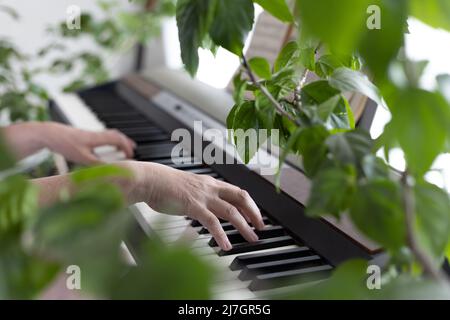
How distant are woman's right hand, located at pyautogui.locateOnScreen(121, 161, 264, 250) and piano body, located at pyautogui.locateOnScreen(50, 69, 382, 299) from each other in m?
0.05

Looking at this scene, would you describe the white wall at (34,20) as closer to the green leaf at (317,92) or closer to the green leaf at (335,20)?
the green leaf at (317,92)

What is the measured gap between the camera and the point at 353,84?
0.57 m

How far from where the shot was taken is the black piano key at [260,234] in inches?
37.8

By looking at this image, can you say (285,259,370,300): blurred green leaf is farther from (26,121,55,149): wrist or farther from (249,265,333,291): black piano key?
(26,121,55,149): wrist

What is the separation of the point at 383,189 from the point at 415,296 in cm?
9

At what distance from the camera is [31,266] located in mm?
341

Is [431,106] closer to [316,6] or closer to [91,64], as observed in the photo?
[316,6]

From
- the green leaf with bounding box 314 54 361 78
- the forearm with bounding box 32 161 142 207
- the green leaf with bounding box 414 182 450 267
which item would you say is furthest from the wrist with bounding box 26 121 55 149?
the green leaf with bounding box 414 182 450 267

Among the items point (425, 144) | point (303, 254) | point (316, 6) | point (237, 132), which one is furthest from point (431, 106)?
point (303, 254)

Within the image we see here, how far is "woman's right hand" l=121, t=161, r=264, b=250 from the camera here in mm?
853

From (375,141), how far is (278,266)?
1.38 ft

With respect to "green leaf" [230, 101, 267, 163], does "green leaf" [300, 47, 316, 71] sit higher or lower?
higher

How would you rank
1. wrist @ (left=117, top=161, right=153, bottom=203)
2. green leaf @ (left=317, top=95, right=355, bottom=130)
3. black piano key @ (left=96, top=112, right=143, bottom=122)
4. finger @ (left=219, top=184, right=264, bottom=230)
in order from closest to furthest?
green leaf @ (left=317, top=95, right=355, bottom=130) → wrist @ (left=117, top=161, right=153, bottom=203) → finger @ (left=219, top=184, right=264, bottom=230) → black piano key @ (left=96, top=112, right=143, bottom=122)

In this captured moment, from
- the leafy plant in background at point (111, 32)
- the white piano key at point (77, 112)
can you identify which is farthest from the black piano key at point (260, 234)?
the leafy plant in background at point (111, 32)
